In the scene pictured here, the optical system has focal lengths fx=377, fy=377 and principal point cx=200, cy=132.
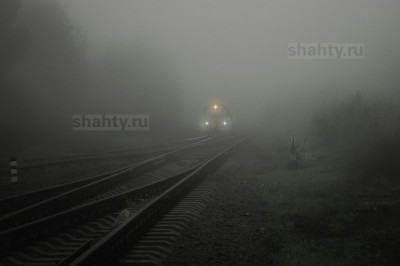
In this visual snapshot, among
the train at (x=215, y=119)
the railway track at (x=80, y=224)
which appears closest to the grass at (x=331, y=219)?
the railway track at (x=80, y=224)

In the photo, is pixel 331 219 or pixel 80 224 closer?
pixel 331 219

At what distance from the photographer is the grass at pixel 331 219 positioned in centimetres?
594

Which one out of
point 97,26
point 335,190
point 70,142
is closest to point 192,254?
point 335,190

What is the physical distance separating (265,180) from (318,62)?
93.2 metres

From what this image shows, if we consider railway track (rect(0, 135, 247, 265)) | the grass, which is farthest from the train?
railway track (rect(0, 135, 247, 265))

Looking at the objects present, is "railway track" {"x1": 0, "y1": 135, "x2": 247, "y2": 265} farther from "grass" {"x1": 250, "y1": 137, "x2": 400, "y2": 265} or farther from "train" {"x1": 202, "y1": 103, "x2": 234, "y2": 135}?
"train" {"x1": 202, "y1": 103, "x2": 234, "y2": 135}

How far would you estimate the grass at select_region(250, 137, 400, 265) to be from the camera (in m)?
5.94

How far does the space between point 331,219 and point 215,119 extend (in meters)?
31.9

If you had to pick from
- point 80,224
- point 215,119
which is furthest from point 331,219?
point 215,119

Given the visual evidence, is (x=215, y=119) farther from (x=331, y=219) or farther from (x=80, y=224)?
(x=80, y=224)

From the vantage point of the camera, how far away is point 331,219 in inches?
313

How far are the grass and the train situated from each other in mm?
26435

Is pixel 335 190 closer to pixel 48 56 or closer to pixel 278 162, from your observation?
pixel 278 162

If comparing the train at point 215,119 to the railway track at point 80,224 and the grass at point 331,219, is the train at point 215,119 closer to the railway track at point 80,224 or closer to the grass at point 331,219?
the grass at point 331,219
